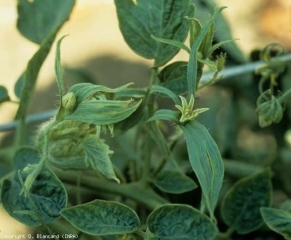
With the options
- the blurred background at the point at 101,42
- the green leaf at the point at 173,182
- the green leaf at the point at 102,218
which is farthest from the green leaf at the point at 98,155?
the blurred background at the point at 101,42

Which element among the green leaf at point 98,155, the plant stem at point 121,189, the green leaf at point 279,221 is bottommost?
the plant stem at point 121,189

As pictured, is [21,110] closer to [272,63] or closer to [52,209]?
[52,209]

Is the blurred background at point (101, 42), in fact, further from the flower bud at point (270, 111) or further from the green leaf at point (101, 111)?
the green leaf at point (101, 111)

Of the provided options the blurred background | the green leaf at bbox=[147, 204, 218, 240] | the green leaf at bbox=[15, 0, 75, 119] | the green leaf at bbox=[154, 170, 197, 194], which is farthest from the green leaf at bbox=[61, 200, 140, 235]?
the blurred background

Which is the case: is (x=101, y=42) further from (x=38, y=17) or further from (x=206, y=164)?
(x=206, y=164)

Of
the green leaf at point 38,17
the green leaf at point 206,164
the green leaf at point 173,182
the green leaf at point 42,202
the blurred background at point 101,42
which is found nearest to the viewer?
the green leaf at point 206,164

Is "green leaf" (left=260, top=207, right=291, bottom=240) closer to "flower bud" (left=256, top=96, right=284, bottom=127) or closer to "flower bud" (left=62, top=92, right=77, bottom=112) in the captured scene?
"flower bud" (left=256, top=96, right=284, bottom=127)

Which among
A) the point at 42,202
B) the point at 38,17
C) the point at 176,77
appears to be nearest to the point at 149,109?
the point at 176,77
